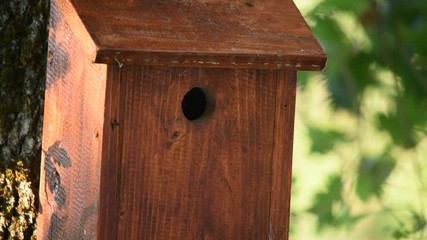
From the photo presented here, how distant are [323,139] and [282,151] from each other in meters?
1.01

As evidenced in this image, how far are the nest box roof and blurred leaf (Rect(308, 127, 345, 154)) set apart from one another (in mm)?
1002

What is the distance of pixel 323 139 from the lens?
12.5ft

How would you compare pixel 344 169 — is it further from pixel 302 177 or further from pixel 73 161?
pixel 73 161

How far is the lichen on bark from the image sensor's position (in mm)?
3184

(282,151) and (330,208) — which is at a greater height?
(282,151)

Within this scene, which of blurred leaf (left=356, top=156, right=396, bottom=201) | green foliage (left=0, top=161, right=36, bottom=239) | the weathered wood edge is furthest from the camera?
blurred leaf (left=356, top=156, right=396, bottom=201)

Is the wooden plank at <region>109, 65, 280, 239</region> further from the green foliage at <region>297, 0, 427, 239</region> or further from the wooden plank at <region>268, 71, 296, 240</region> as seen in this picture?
the green foliage at <region>297, 0, 427, 239</region>

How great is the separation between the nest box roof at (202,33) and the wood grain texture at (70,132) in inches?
2.2

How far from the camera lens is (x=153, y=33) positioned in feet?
8.52

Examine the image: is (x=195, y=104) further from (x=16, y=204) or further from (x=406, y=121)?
(x=406, y=121)

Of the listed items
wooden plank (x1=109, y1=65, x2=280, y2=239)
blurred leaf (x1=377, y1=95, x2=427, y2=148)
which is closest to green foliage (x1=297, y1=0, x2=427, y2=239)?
blurred leaf (x1=377, y1=95, x2=427, y2=148)

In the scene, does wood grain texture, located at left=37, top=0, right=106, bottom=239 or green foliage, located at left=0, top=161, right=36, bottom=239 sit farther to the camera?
green foliage, located at left=0, top=161, right=36, bottom=239

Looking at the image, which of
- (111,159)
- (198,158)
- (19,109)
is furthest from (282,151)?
(19,109)

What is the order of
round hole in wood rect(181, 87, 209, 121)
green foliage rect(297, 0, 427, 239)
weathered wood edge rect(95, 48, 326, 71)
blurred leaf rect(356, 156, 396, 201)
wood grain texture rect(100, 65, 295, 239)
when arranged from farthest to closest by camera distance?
blurred leaf rect(356, 156, 396, 201), green foliage rect(297, 0, 427, 239), round hole in wood rect(181, 87, 209, 121), wood grain texture rect(100, 65, 295, 239), weathered wood edge rect(95, 48, 326, 71)
